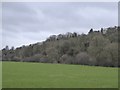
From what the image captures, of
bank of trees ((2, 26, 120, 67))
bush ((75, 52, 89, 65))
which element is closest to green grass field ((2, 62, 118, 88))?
bank of trees ((2, 26, 120, 67))

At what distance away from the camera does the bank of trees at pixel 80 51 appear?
7504 centimetres

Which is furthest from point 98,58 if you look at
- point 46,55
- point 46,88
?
point 46,88

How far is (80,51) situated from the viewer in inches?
3573

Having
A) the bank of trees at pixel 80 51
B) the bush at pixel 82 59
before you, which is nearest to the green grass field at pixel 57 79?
the bank of trees at pixel 80 51

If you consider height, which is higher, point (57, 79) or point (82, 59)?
point (57, 79)

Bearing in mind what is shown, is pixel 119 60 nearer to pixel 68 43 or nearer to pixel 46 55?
pixel 68 43

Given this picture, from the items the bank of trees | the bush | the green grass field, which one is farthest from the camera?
the bush

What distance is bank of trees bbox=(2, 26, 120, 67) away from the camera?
246 feet

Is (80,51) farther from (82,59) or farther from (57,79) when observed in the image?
(57,79)

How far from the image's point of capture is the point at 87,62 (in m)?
78.2

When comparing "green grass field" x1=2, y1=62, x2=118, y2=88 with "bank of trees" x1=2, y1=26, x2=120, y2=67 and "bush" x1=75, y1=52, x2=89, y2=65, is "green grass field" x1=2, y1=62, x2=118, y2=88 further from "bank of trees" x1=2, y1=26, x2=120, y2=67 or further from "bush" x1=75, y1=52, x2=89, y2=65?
"bush" x1=75, y1=52, x2=89, y2=65

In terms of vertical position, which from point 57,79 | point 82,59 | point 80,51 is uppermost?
point 80,51

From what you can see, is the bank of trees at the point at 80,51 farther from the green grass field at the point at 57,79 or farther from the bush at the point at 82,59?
the green grass field at the point at 57,79

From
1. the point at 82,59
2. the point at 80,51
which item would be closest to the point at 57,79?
the point at 82,59
